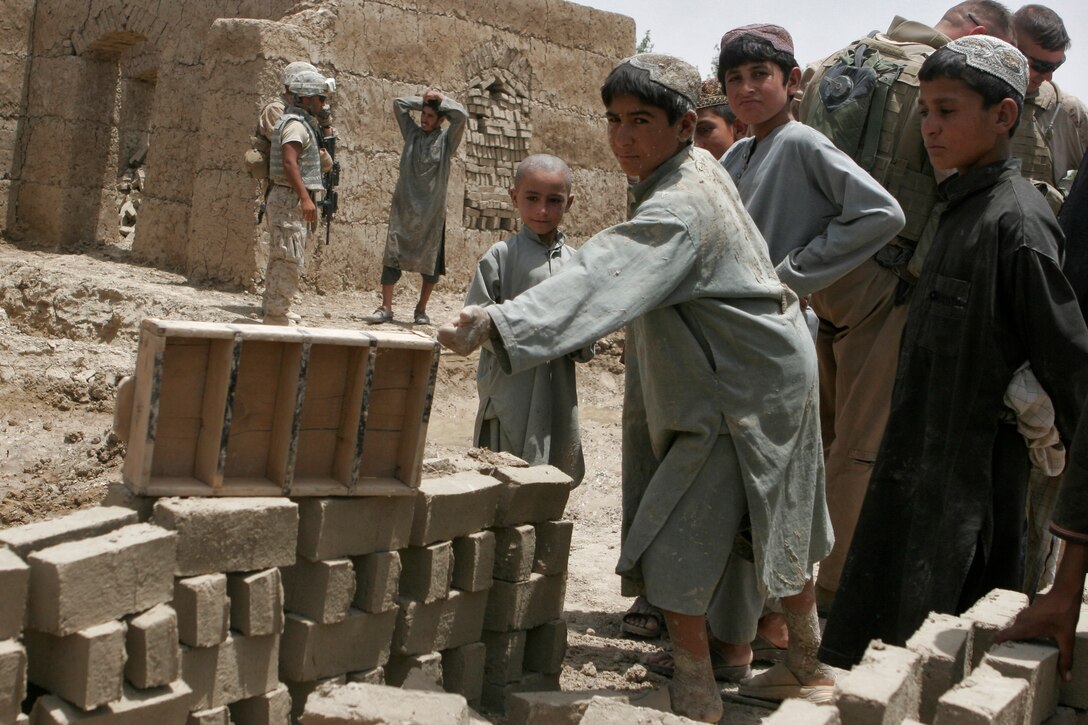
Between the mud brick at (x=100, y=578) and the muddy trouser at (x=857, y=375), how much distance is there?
2728 millimetres

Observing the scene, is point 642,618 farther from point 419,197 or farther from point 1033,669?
point 419,197

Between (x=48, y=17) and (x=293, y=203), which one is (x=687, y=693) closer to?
(x=293, y=203)

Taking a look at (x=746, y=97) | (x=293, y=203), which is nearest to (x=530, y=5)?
(x=293, y=203)

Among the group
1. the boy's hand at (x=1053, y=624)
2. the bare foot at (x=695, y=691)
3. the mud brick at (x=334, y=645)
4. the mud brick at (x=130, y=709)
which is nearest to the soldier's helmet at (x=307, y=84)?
the mud brick at (x=334, y=645)

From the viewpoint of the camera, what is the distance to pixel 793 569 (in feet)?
11.5

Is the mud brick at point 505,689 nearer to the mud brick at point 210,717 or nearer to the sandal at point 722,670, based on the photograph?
the sandal at point 722,670

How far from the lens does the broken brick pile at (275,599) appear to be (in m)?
2.75

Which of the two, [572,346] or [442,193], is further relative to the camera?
[442,193]

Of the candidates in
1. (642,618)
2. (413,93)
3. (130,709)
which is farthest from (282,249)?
(130,709)

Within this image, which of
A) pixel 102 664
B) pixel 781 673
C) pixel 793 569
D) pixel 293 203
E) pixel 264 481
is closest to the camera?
pixel 102 664

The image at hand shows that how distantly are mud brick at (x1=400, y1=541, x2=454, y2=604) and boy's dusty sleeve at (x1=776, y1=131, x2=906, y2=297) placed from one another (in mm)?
1461

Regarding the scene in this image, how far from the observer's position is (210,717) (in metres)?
3.08

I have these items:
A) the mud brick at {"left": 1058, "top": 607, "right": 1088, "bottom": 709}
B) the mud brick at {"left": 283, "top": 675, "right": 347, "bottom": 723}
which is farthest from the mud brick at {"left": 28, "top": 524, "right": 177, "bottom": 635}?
the mud brick at {"left": 1058, "top": 607, "right": 1088, "bottom": 709}

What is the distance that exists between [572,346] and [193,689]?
1.29 meters
